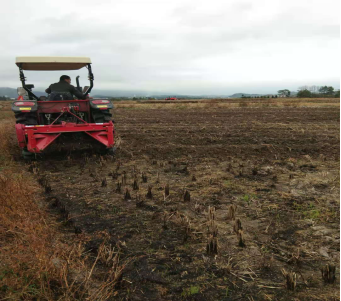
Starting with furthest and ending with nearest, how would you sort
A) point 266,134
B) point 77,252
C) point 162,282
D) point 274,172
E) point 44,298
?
point 266,134
point 274,172
point 77,252
point 162,282
point 44,298

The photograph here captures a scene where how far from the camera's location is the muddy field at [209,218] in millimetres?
2145

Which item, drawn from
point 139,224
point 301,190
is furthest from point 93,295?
point 301,190

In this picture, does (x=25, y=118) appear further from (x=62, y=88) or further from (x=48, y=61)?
(x=48, y=61)

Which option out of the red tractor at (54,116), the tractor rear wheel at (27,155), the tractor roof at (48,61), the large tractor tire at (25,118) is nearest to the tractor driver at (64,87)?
the red tractor at (54,116)

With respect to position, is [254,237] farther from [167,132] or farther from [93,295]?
[167,132]

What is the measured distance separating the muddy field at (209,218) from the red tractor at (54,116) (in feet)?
1.63

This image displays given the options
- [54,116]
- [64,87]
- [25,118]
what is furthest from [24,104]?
[64,87]

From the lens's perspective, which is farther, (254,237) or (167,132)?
(167,132)

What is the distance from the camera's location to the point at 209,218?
3.13 meters

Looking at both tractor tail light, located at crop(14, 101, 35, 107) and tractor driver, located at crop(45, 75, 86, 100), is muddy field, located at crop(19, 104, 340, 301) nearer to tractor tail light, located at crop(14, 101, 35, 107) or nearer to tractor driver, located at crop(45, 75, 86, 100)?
tractor tail light, located at crop(14, 101, 35, 107)

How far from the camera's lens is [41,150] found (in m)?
5.59

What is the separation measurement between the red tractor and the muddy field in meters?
0.50

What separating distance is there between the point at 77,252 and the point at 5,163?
417 cm

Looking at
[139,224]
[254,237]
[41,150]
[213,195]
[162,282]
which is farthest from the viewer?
[41,150]
